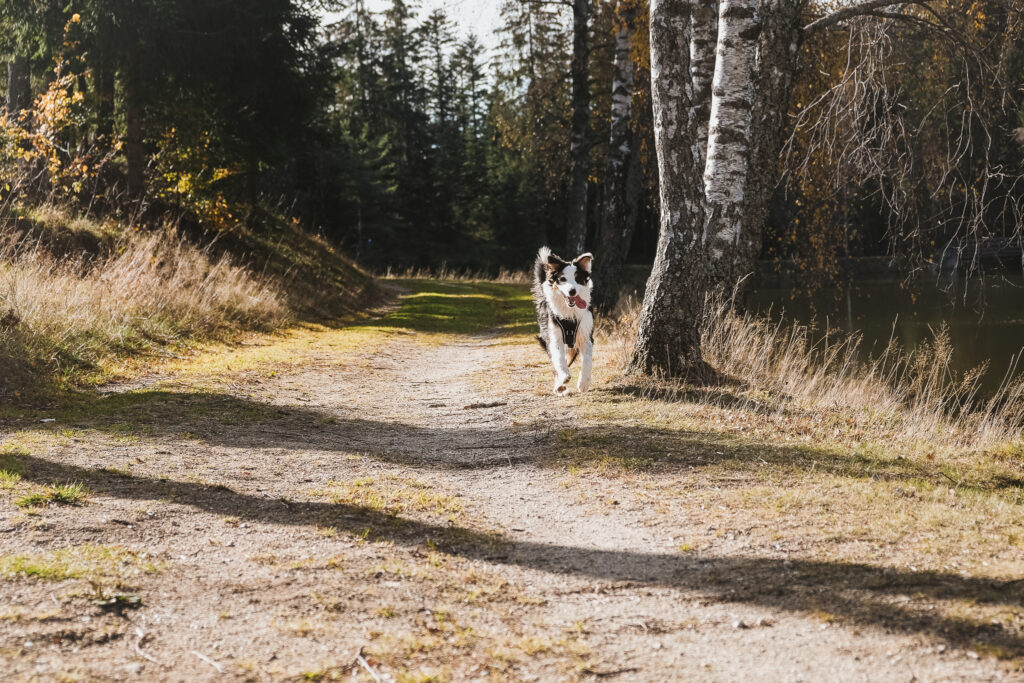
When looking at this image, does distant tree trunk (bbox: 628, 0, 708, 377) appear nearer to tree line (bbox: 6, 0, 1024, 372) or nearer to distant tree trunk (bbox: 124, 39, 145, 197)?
tree line (bbox: 6, 0, 1024, 372)

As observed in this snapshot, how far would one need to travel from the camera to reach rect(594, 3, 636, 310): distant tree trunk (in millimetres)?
16047

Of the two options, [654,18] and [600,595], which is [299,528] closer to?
[600,595]

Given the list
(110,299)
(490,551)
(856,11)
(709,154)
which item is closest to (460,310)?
(110,299)

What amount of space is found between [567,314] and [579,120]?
11.1 metres

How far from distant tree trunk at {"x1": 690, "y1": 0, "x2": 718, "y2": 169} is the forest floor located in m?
4.50

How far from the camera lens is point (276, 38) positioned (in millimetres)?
18859

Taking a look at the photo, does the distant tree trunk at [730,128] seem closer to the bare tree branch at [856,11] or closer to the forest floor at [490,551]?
the bare tree branch at [856,11]

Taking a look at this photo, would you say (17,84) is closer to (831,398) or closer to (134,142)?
(134,142)

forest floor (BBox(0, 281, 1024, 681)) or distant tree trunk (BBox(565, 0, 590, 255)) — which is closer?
forest floor (BBox(0, 281, 1024, 681))

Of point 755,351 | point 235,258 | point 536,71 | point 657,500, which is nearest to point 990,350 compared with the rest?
point 755,351

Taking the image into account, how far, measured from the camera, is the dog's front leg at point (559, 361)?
852 centimetres

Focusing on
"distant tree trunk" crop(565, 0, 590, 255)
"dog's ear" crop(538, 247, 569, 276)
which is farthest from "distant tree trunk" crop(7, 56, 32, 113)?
"dog's ear" crop(538, 247, 569, 276)

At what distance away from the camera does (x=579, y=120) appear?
60.5ft

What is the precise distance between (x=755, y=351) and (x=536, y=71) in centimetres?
1242
